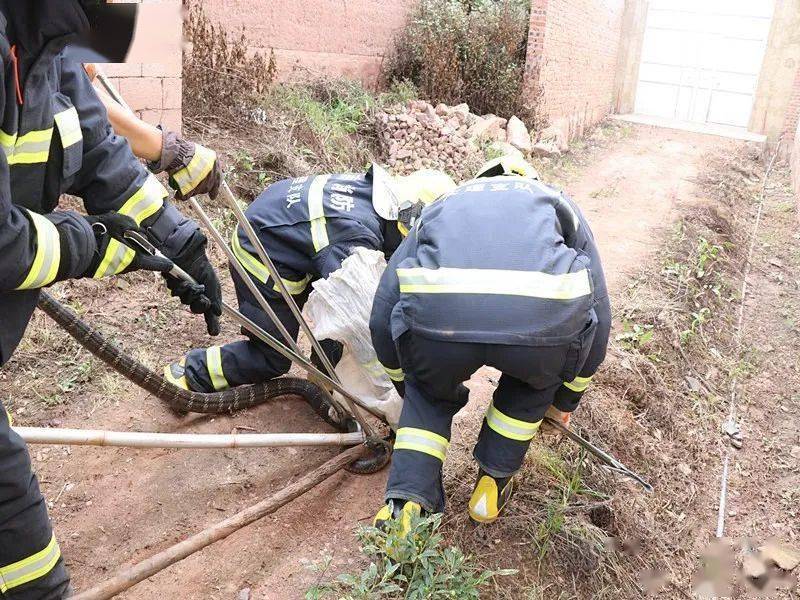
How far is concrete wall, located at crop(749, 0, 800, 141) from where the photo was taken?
1432 cm

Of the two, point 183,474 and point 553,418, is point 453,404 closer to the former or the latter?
point 553,418

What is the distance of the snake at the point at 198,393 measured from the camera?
240cm

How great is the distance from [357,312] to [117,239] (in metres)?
0.93

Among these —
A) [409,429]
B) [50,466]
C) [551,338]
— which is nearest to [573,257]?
[551,338]

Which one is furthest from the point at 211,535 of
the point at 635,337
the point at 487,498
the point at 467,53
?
the point at 467,53

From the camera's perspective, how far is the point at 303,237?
2688mm

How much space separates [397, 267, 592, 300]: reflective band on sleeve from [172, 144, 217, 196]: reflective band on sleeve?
→ 0.88m

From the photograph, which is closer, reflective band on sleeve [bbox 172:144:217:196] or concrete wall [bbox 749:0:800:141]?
reflective band on sleeve [bbox 172:144:217:196]

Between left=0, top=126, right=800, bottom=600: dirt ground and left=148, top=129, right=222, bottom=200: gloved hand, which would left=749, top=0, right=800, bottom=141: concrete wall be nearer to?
left=0, top=126, right=800, bottom=600: dirt ground

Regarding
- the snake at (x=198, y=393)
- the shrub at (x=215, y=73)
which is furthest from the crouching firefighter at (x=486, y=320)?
the shrub at (x=215, y=73)

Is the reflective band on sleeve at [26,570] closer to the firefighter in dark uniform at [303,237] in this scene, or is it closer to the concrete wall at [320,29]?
the firefighter in dark uniform at [303,237]

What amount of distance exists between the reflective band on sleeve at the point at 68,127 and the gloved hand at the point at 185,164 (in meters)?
0.49

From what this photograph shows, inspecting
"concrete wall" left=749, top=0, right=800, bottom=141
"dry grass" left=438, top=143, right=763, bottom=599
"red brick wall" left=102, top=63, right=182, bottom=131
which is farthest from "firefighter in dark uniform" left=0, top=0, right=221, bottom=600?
"concrete wall" left=749, top=0, right=800, bottom=141

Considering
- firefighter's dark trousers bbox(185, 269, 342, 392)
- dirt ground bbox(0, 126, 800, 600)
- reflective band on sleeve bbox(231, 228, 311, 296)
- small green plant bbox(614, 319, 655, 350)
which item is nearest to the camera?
dirt ground bbox(0, 126, 800, 600)
